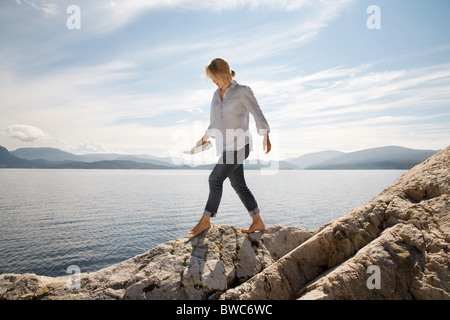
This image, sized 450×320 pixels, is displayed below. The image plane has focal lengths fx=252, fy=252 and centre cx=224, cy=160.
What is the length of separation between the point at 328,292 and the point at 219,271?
2153mm

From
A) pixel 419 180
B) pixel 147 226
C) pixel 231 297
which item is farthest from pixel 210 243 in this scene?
pixel 147 226

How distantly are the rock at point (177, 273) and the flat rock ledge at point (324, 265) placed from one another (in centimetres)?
2

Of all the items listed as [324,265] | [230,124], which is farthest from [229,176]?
[324,265]

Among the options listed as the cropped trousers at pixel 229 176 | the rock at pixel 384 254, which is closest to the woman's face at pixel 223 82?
the cropped trousers at pixel 229 176

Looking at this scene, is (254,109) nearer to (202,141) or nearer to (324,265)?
(202,141)

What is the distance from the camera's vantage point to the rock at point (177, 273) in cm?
448

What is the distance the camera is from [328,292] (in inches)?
134

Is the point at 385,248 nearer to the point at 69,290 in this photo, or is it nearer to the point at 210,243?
the point at 210,243

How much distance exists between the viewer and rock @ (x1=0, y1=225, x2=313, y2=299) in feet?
14.7

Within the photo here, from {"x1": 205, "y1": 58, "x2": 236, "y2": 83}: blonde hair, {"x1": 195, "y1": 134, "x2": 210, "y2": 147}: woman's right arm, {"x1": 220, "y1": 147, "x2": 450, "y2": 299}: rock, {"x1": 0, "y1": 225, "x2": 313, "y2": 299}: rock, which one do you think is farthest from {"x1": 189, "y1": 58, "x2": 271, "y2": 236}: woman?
{"x1": 220, "y1": 147, "x2": 450, "y2": 299}: rock

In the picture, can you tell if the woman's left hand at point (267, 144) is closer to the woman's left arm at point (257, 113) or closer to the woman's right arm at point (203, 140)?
the woman's left arm at point (257, 113)

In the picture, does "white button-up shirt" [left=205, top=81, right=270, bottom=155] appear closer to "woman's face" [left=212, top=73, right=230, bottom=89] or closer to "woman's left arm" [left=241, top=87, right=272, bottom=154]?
"woman's left arm" [left=241, top=87, right=272, bottom=154]

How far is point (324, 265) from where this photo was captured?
14.7 ft
